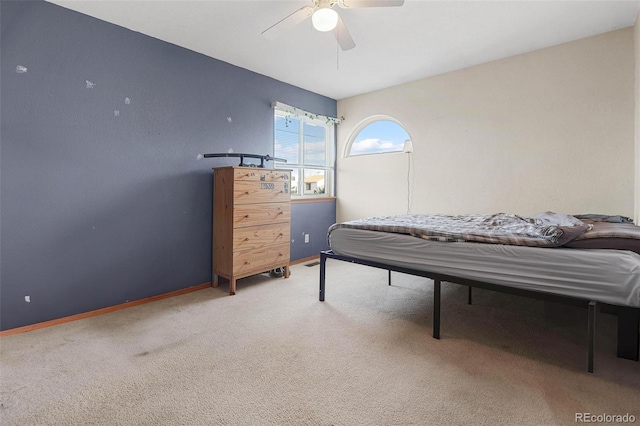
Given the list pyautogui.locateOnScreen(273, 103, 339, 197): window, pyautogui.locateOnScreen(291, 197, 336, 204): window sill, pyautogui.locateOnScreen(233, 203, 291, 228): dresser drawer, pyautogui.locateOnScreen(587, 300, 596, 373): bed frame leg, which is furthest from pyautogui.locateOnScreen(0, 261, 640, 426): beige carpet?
pyautogui.locateOnScreen(273, 103, 339, 197): window

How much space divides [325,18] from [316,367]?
211 cm

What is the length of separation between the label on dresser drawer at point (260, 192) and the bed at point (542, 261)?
138cm

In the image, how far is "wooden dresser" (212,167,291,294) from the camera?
3023 millimetres

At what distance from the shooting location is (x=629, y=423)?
1.32 meters

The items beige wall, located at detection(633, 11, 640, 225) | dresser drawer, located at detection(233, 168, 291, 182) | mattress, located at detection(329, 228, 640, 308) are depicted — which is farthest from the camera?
dresser drawer, located at detection(233, 168, 291, 182)

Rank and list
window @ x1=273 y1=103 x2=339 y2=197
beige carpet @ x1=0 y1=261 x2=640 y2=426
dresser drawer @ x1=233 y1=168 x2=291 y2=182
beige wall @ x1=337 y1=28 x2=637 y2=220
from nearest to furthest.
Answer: beige carpet @ x1=0 y1=261 x2=640 y2=426 < beige wall @ x1=337 y1=28 x2=637 y2=220 < dresser drawer @ x1=233 y1=168 x2=291 y2=182 < window @ x1=273 y1=103 x2=339 y2=197

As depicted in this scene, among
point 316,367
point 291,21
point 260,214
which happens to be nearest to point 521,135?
point 291,21

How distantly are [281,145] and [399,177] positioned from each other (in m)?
1.69

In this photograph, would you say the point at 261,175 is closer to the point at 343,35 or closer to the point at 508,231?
the point at 343,35

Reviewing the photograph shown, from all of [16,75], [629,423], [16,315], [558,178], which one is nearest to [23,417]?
[16,315]

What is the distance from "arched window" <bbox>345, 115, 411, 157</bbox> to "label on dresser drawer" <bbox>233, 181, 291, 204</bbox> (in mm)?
1762

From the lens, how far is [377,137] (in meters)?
4.61

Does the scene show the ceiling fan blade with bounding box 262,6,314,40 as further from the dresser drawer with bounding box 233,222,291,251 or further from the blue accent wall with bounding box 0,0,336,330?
the dresser drawer with bounding box 233,222,291,251

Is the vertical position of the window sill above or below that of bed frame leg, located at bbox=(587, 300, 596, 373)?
above
